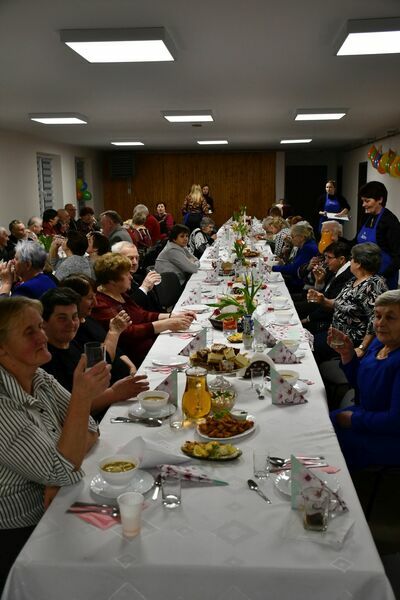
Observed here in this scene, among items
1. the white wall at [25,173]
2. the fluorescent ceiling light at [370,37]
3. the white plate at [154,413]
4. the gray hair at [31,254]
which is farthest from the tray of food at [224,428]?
the white wall at [25,173]

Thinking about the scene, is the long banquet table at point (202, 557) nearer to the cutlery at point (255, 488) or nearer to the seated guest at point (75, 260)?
the cutlery at point (255, 488)

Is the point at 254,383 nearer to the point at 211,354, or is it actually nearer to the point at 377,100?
the point at 211,354

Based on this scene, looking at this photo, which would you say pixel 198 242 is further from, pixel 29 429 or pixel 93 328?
pixel 29 429

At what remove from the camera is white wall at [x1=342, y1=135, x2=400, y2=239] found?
10457mm

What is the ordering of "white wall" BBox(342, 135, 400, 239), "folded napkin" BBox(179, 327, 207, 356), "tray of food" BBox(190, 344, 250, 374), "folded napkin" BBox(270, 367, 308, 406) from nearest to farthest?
"folded napkin" BBox(270, 367, 308, 406) → "tray of food" BBox(190, 344, 250, 374) → "folded napkin" BBox(179, 327, 207, 356) → "white wall" BBox(342, 135, 400, 239)

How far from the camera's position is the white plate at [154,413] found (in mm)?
2215

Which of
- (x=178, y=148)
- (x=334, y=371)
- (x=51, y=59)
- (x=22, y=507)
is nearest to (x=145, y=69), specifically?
(x=51, y=59)

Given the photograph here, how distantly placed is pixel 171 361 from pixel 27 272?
1580 mm

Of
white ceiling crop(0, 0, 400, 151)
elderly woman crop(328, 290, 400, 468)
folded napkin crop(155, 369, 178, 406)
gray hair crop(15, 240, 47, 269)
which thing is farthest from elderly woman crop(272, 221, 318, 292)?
folded napkin crop(155, 369, 178, 406)

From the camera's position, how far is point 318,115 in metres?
7.80

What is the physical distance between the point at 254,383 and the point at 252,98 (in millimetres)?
4610

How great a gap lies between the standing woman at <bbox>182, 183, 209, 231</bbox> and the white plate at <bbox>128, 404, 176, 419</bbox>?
8.17 metres

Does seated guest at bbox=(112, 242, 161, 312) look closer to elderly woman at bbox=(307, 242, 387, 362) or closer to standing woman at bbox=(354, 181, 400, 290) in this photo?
elderly woman at bbox=(307, 242, 387, 362)

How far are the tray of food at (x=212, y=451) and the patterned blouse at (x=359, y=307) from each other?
1900 mm
